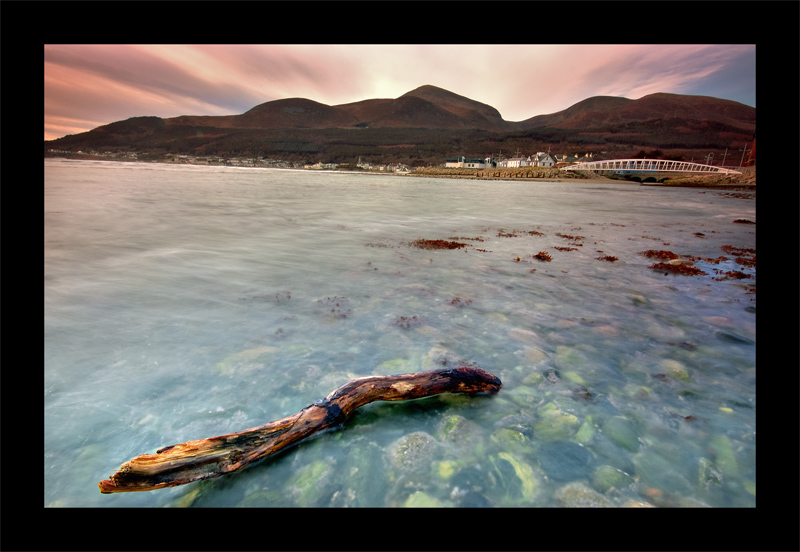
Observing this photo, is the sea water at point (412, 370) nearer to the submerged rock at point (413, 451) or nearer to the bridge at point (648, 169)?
the submerged rock at point (413, 451)

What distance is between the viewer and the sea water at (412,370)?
272cm

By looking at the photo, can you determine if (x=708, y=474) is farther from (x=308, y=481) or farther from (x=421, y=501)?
(x=308, y=481)

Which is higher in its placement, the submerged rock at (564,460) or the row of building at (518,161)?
the row of building at (518,161)

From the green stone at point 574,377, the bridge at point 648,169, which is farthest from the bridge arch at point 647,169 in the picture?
the green stone at point 574,377

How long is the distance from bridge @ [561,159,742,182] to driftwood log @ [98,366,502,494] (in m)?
104

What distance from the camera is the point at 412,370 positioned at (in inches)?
174

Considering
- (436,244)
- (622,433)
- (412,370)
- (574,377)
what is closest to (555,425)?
(622,433)

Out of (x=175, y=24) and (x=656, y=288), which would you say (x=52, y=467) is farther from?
(x=656, y=288)

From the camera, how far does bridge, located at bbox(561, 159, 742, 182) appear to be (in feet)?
288

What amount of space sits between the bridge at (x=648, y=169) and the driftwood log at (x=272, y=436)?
340ft

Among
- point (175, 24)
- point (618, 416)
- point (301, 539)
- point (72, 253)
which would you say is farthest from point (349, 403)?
point (72, 253)

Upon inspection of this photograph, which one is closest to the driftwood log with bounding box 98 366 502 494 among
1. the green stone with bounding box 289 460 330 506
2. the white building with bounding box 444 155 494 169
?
the green stone with bounding box 289 460 330 506

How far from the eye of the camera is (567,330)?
573 cm

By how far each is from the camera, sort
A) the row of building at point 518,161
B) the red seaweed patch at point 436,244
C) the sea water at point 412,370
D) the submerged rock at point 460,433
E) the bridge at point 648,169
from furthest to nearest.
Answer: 1. the row of building at point 518,161
2. the bridge at point 648,169
3. the red seaweed patch at point 436,244
4. the submerged rock at point 460,433
5. the sea water at point 412,370
